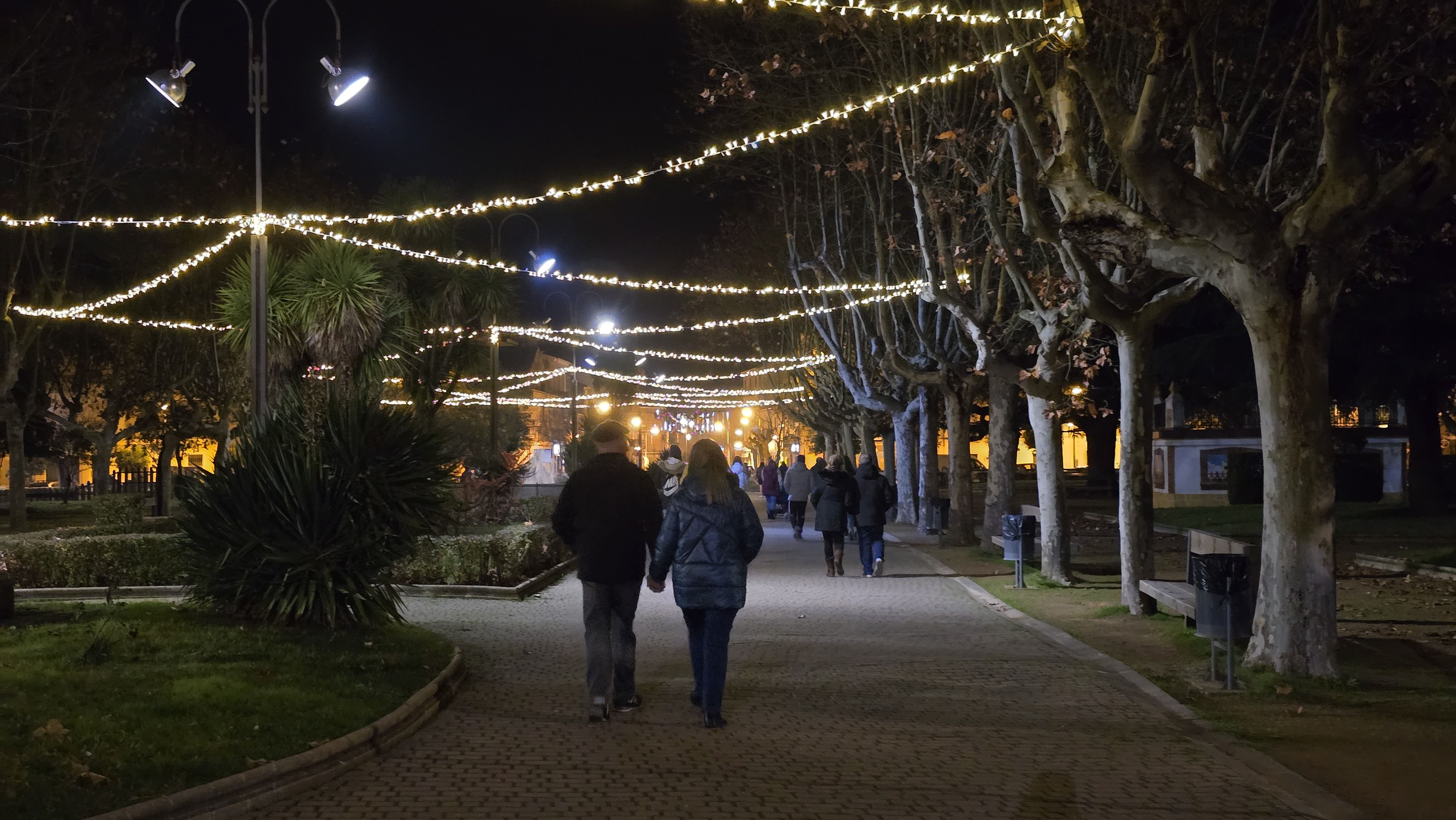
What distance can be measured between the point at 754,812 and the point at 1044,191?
1706 cm

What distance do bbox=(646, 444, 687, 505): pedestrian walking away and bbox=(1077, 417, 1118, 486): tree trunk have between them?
77.1 ft

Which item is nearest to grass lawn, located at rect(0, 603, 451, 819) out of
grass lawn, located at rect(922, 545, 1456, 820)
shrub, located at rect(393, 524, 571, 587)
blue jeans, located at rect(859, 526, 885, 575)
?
shrub, located at rect(393, 524, 571, 587)

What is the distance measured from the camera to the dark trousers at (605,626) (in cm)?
820

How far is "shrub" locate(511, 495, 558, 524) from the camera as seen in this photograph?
80.1ft

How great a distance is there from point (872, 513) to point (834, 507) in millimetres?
595

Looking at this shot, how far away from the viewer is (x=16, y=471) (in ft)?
102

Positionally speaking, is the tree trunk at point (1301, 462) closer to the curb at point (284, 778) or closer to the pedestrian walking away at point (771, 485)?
the curb at point (284, 778)

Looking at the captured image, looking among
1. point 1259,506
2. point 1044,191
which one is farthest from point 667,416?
point 1044,191

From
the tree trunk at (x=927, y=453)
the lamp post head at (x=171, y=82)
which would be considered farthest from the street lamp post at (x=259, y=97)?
the tree trunk at (x=927, y=453)

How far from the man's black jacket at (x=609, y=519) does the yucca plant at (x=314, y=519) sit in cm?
318

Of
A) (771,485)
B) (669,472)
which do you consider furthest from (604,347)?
(669,472)

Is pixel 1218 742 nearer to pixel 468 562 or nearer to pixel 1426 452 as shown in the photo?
pixel 468 562

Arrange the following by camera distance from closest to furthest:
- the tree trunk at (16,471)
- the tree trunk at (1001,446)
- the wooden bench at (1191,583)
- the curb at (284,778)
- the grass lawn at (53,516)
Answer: the curb at (284,778) → the wooden bench at (1191,583) → the tree trunk at (1001,446) → the tree trunk at (16,471) → the grass lawn at (53,516)

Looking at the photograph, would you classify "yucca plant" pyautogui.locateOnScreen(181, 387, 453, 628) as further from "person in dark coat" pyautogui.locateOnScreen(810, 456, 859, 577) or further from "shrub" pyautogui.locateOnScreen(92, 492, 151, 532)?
"shrub" pyautogui.locateOnScreen(92, 492, 151, 532)
